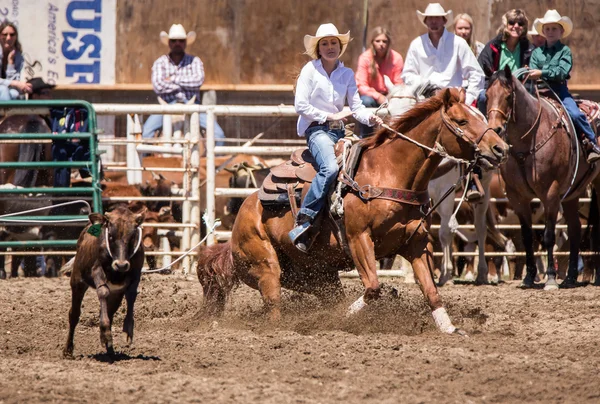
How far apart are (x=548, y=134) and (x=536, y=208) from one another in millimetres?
→ 2436

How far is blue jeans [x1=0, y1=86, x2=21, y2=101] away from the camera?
11.5 meters

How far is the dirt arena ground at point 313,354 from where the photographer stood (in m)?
5.46

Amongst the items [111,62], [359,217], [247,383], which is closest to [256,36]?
[111,62]

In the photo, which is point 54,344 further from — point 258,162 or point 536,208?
point 536,208

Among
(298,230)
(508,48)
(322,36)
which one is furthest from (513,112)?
(298,230)

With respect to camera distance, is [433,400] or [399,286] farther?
[399,286]

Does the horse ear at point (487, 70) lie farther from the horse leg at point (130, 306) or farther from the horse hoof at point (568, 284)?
the horse leg at point (130, 306)

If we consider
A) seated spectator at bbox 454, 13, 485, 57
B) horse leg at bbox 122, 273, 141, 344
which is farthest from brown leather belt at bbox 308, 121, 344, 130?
seated spectator at bbox 454, 13, 485, 57

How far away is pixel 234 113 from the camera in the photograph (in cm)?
1114

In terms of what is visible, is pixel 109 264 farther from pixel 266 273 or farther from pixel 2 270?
pixel 2 270

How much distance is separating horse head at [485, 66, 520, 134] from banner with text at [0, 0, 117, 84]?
25.8ft

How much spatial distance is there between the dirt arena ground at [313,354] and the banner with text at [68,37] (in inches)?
284

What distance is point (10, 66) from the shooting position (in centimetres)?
1170

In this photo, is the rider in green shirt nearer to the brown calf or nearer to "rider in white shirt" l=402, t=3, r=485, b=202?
"rider in white shirt" l=402, t=3, r=485, b=202
